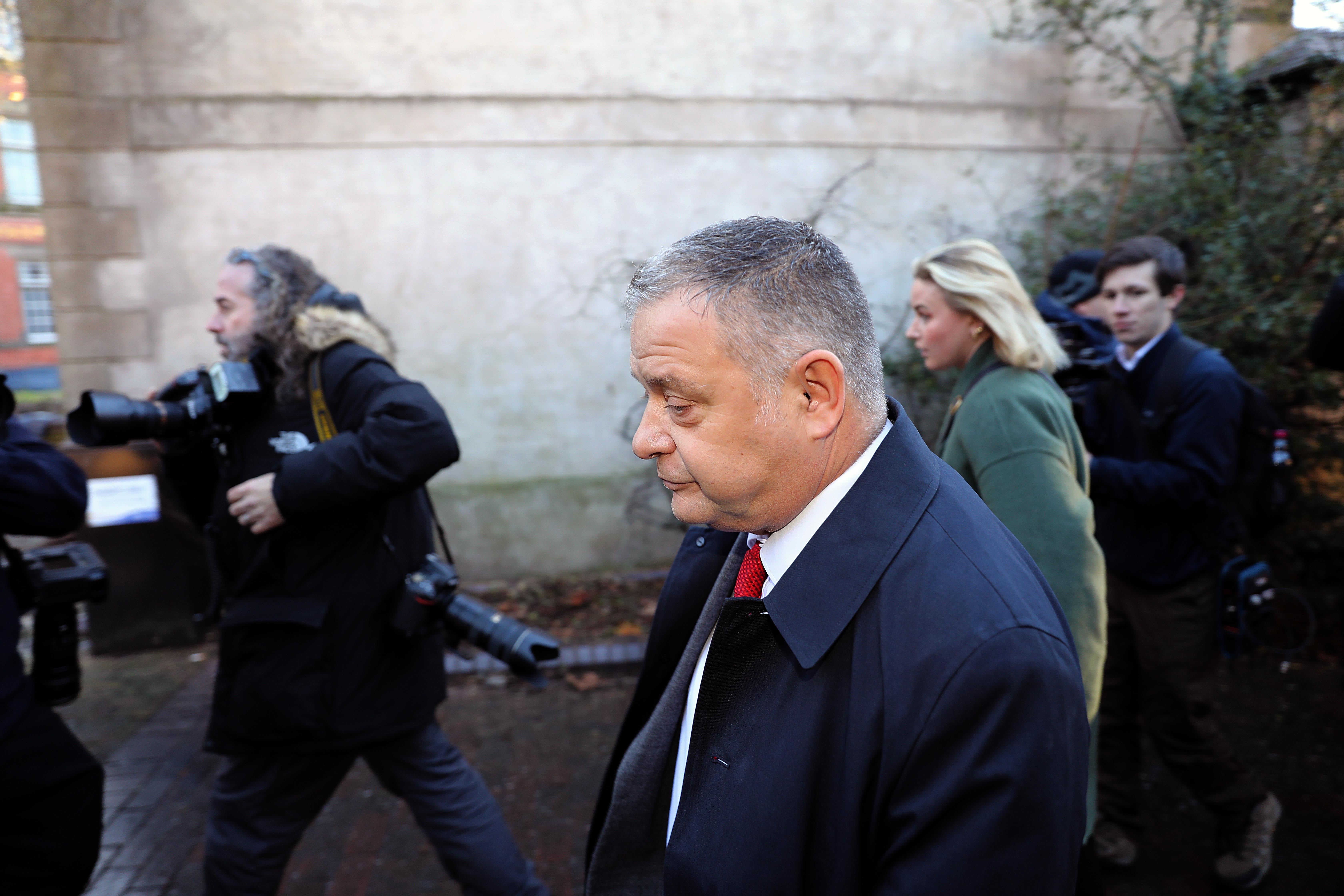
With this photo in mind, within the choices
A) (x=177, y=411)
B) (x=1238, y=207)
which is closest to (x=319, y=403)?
(x=177, y=411)

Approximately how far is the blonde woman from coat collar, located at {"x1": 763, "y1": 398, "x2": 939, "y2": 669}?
86cm

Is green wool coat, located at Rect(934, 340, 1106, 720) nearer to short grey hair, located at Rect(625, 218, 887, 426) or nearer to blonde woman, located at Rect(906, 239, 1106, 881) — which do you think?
blonde woman, located at Rect(906, 239, 1106, 881)

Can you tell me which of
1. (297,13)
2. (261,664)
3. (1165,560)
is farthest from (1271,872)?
(297,13)

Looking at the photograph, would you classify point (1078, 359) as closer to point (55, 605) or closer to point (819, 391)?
point (819, 391)

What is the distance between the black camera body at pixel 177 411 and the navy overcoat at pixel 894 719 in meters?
1.92

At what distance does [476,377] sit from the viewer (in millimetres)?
6113

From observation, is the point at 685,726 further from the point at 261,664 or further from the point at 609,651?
the point at 609,651

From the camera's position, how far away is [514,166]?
5.89 m

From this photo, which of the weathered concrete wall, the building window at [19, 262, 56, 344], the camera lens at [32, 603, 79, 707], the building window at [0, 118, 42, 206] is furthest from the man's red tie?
the building window at [19, 262, 56, 344]

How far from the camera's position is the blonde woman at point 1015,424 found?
6.72 feet

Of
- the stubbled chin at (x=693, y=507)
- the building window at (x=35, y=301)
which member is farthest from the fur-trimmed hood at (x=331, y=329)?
the building window at (x=35, y=301)

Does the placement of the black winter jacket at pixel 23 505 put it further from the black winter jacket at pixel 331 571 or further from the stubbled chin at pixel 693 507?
the stubbled chin at pixel 693 507

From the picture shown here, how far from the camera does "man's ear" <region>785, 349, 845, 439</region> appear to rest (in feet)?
3.83

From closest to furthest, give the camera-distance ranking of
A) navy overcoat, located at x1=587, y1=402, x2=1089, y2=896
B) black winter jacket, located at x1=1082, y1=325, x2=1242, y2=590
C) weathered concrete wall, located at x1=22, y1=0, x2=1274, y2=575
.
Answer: navy overcoat, located at x1=587, y1=402, x2=1089, y2=896 < black winter jacket, located at x1=1082, y1=325, x2=1242, y2=590 < weathered concrete wall, located at x1=22, y1=0, x2=1274, y2=575
